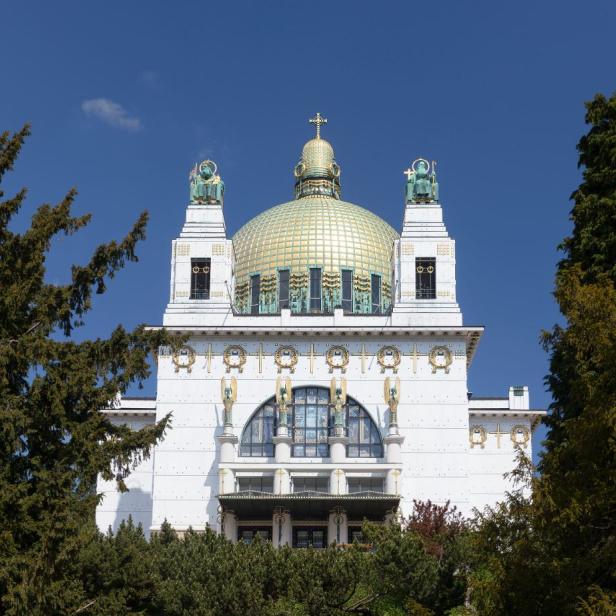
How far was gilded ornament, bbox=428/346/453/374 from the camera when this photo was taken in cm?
5719

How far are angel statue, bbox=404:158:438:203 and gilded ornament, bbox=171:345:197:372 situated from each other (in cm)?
1316

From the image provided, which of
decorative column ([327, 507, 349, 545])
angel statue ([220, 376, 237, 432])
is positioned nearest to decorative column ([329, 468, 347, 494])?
decorative column ([327, 507, 349, 545])

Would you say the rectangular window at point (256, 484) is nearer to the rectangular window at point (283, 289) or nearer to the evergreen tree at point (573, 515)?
the rectangular window at point (283, 289)

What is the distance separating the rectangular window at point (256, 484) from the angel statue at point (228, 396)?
2.38 metres

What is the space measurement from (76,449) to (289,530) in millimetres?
29139

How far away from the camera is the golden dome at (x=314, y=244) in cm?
6612

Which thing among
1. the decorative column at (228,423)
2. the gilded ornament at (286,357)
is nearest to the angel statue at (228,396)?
the decorative column at (228,423)

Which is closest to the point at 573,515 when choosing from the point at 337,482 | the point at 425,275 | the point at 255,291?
the point at 337,482

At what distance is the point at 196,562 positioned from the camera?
116ft

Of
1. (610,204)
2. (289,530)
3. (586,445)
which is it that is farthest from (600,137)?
(289,530)

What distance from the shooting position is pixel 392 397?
5619cm

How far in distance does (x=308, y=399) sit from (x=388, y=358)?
4.14 metres

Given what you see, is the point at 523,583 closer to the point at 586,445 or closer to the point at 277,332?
the point at 586,445

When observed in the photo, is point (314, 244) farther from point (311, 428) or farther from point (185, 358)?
point (311, 428)
